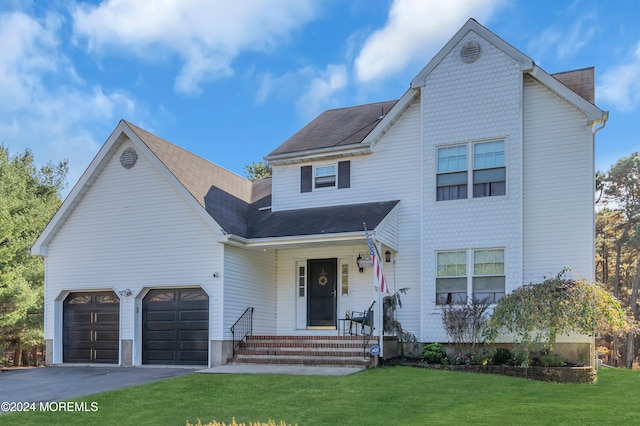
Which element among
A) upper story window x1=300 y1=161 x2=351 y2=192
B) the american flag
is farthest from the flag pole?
upper story window x1=300 y1=161 x2=351 y2=192

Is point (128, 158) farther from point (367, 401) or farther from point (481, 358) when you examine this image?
point (481, 358)

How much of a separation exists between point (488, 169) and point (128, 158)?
403 inches

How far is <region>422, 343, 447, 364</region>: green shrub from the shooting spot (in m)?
14.0

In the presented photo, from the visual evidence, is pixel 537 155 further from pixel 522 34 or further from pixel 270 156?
pixel 270 156

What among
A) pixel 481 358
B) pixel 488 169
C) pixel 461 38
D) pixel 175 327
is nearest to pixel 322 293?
pixel 175 327

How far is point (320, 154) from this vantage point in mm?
17500

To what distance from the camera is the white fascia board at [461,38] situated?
15.0 metres

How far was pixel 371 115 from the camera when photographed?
19.2 meters

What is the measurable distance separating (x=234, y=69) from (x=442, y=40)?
33.7 ft

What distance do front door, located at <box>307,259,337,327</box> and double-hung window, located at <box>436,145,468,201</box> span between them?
12.7 feet

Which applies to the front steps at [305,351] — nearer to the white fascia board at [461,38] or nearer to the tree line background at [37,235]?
the white fascia board at [461,38]

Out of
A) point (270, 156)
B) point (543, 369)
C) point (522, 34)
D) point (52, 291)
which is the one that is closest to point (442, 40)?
point (522, 34)

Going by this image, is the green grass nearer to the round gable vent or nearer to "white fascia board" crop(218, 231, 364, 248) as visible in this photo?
"white fascia board" crop(218, 231, 364, 248)

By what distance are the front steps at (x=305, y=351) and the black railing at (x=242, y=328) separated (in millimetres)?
154
